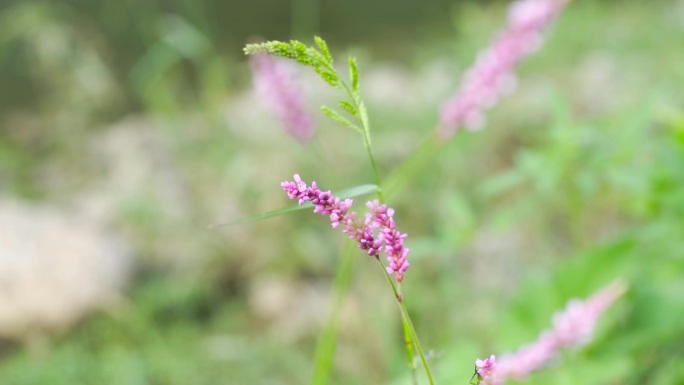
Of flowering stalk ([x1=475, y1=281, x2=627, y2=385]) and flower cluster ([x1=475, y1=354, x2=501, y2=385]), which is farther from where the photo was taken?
flowering stalk ([x1=475, y1=281, x2=627, y2=385])

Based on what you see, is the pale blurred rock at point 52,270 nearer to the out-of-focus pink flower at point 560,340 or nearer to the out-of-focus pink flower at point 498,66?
the out-of-focus pink flower at point 498,66

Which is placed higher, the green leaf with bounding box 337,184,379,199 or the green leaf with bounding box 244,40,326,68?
the green leaf with bounding box 337,184,379,199

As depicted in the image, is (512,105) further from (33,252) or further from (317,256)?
(33,252)

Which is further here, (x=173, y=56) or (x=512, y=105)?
(x=512, y=105)

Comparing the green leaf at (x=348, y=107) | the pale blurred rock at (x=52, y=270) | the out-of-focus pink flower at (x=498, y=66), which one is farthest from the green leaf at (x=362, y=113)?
the pale blurred rock at (x=52, y=270)

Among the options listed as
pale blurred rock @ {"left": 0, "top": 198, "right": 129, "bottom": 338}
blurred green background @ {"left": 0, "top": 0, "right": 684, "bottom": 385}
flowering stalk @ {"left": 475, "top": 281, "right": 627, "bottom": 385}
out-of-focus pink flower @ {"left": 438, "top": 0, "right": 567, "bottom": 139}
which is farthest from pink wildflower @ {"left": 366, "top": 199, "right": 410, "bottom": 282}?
pale blurred rock @ {"left": 0, "top": 198, "right": 129, "bottom": 338}

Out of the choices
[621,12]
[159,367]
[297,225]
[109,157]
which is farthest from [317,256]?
[621,12]

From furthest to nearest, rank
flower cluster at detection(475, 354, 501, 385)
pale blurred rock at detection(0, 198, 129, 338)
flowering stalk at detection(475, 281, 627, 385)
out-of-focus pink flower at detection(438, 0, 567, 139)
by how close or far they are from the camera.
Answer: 1. pale blurred rock at detection(0, 198, 129, 338)
2. out-of-focus pink flower at detection(438, 0, 567, 139)
3. flowering stalk at detection(475, 281, 627, 385)
4. flower cluster at detection(475, 354, 501, 385)

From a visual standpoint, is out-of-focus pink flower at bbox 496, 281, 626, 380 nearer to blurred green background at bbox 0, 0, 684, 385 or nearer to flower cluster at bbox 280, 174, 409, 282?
blurred green background at bbox 0, 0, 684, 385
